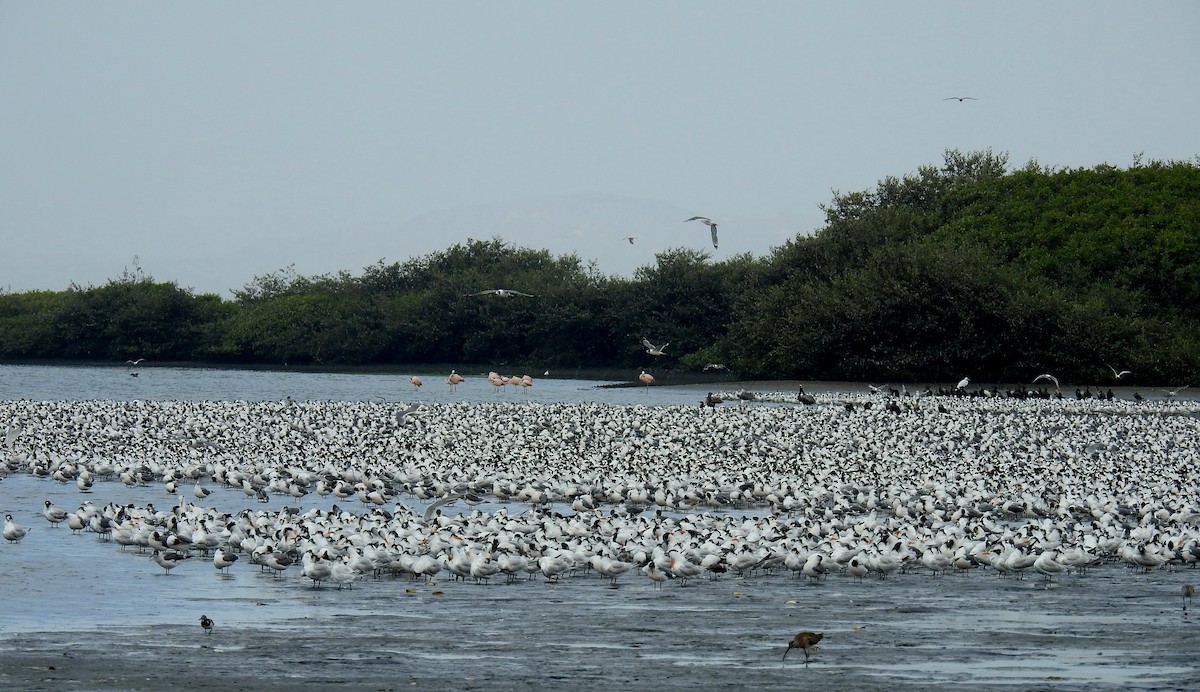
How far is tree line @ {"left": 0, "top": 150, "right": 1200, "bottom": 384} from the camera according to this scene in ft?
205

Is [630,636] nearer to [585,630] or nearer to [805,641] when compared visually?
[585,630]

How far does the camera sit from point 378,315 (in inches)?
4186

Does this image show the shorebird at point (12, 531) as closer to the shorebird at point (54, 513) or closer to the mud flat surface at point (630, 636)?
the shorebird at point (54, 513)

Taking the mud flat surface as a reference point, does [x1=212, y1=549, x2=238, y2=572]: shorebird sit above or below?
above

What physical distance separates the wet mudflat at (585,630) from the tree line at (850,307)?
4633 centimetres

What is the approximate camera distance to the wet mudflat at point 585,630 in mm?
11211

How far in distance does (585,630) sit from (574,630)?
0.10 metres

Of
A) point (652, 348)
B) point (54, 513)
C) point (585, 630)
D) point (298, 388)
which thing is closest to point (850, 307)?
point (652, 348)

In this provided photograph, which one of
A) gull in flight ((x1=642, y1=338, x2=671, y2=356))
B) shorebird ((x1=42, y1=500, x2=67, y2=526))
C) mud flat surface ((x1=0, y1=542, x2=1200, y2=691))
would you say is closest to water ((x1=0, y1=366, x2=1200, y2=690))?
mud flat surface ((x1=0, y1=542, x2=1200, y2=691))

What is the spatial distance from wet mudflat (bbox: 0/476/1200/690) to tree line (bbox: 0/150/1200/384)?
46.3 meters

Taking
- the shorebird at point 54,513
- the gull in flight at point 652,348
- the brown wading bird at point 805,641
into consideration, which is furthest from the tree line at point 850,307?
the brown wading bird at point 805,641

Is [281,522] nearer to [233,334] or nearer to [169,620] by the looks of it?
[169,620]

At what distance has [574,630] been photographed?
13.3 meters

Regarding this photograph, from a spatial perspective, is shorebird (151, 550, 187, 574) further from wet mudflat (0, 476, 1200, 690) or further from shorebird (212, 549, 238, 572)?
shorebird (212, 549, 238, 572)
